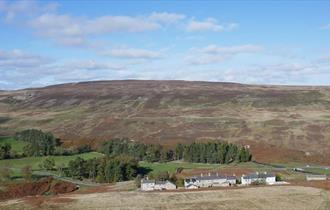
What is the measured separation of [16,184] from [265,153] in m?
72.5

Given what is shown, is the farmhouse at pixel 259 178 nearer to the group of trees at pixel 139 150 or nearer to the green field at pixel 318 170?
the green field at pixel 318 170

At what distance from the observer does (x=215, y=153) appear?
134 metres

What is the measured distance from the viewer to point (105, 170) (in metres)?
111

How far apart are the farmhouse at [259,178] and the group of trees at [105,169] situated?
88.9 ft

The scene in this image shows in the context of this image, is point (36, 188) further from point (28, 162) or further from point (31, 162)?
point (28, 162)

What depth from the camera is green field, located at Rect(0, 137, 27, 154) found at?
150m

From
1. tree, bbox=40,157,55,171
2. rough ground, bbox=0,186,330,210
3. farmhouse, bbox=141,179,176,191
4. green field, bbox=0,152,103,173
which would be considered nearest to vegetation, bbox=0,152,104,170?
green field, bbox=0,152,103,173

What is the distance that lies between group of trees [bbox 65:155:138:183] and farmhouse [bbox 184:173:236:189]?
58.2 feet

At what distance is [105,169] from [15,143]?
64271 mm

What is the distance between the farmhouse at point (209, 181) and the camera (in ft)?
322

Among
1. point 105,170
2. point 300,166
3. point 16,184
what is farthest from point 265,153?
point 16,184

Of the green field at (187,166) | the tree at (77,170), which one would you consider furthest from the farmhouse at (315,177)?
the tree at (77,170)

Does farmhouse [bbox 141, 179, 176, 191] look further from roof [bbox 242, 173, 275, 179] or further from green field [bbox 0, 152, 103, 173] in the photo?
green field [bbox 0, 152, 103, 173]

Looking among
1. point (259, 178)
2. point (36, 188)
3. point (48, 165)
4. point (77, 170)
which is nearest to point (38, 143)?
point (48, 165)
